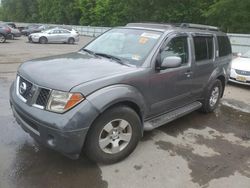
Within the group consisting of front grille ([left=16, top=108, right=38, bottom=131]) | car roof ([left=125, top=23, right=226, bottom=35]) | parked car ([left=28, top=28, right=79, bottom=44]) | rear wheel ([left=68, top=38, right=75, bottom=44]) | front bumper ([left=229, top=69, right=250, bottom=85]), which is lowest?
rear wheel ([left=68, top=38, right=75, bottom=44])

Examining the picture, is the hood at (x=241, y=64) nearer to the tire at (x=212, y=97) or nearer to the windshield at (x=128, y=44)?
the tire at (x=212, y=97)

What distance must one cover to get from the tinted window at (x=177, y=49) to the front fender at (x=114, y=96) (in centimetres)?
83

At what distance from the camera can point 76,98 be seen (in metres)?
3.21

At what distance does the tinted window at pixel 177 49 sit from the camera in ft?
14.4

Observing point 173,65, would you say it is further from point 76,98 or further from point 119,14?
point 119,14

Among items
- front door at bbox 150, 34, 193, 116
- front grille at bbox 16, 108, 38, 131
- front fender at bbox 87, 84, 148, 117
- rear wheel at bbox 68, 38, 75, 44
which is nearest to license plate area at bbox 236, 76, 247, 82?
front door at bbox 150, 34, 193, 116

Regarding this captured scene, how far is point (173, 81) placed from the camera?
4457mm

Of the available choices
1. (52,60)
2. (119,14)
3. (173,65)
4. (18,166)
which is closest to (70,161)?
(18,166)

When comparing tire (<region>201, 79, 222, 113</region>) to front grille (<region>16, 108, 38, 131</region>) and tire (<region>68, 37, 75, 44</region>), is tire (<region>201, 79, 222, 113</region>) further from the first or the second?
tire (<region>68, 37, 75, 44</region>)

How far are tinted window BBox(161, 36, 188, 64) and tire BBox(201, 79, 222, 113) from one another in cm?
125

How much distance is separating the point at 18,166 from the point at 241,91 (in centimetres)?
707

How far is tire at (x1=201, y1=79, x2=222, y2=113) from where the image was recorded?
225 inches

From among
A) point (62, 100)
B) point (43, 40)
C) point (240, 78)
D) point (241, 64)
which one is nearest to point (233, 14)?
point (43, 40)

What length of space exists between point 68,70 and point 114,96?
0.70m
